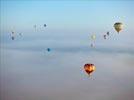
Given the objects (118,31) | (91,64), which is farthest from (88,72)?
(118,31)

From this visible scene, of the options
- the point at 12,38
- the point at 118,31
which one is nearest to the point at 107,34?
the point at 118,31

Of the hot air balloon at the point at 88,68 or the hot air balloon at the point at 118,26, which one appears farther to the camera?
the hot air balloon at the point at 118,26

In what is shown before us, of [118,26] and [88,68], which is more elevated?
[118,26]

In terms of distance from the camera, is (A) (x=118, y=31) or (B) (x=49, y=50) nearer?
(A) (x=118, y=31)

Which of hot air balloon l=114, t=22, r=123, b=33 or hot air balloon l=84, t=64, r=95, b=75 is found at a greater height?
hot air balloon l=114, t=22, r=123, b=33

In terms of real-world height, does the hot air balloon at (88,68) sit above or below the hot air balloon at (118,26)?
below

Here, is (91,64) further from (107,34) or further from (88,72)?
(107,34)

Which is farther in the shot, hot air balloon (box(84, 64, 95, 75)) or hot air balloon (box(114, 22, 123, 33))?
hot air balloon (box(114, 22, 123, 33))

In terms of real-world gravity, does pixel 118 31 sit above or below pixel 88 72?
above

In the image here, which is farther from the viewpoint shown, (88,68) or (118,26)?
(118,26)
